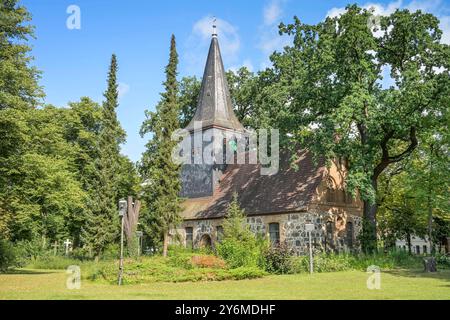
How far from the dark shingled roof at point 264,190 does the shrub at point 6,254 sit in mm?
13607

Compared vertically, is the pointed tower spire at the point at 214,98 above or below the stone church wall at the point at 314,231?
above

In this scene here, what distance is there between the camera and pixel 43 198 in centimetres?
2470

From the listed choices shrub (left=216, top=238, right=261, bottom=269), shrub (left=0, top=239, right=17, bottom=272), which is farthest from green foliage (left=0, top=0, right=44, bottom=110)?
shrub (left=216, top=238, right=261, bottom=269)

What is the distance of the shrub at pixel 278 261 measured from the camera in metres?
22.0

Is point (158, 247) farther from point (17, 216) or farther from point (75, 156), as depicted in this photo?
point (75, 156)

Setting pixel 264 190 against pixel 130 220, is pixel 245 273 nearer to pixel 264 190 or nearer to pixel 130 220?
pixel 130 220

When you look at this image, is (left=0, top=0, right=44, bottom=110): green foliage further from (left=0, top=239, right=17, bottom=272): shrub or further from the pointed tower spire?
the pointed tower spire

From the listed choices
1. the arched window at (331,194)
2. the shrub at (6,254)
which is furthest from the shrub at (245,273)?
the shrub at (6,254)

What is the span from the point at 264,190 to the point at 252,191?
1257mm

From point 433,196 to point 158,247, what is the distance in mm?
20523

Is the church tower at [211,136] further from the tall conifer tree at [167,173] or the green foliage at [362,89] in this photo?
the green foliage at [362,89]

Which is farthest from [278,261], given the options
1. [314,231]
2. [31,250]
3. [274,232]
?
[31,250]

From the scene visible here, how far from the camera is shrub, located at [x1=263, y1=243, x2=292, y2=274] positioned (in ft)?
72.1
